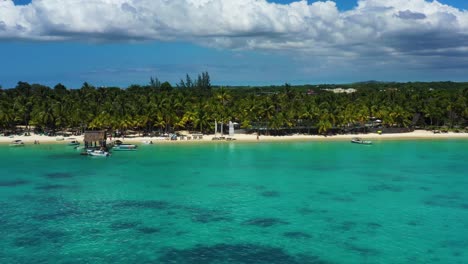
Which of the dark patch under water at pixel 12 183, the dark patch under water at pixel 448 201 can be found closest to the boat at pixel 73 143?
the dark patch under water at pixel 12 183

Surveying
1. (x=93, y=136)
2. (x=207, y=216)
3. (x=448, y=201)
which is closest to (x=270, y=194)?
(x=207, y=216)

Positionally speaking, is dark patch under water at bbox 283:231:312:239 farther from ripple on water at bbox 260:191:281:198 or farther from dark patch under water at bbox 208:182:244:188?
dark patch under water at bbox 208:182:244:188

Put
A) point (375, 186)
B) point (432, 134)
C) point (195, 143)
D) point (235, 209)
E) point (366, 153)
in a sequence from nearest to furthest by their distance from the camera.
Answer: point (235, 209), point (375, 186), point (366, 153), point (195, 143), point (432, 134)

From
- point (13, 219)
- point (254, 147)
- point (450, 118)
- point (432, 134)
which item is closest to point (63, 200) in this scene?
point (13, 219)

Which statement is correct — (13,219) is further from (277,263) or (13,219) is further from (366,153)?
(366,153)

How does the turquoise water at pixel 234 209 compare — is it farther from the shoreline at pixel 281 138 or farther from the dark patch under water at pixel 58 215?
Result: the shoreline at pixel 281 138

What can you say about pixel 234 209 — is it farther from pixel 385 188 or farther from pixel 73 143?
pixel 73 143
